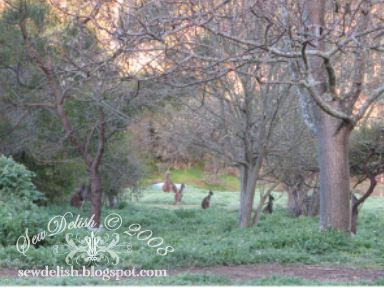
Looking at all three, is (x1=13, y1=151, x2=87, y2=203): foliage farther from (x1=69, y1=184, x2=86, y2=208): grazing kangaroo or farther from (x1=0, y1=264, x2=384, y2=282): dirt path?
(x1=0, y1=264, x2=384, y2=282): dirt path

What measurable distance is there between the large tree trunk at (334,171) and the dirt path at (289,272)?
6.70 feet

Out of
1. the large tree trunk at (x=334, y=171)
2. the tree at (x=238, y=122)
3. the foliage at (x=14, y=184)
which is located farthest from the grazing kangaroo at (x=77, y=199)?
the large tree trunk at (x=334, y=171)

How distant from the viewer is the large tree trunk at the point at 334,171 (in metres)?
11.1

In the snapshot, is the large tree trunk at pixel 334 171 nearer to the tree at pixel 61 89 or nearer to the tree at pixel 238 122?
the tree at pixel 238 122

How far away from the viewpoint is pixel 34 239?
10.1 m

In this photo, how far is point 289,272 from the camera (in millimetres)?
8711

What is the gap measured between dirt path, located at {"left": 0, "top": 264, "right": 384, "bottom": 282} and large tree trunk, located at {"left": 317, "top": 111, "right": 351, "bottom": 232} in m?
2.04

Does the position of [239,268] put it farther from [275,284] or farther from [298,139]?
[298,139]

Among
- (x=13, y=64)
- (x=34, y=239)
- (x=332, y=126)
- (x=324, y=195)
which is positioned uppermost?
(x=13, y=64)

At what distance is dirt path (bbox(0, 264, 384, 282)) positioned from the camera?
8.21 metres

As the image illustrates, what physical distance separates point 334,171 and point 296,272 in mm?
2907

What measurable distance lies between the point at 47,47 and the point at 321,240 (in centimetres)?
972

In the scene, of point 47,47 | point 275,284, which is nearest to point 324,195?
point 275,284

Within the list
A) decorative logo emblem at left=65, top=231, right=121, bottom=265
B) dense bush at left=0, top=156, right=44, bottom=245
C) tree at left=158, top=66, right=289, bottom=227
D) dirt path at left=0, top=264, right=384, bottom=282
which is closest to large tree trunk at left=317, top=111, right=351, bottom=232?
dirt path at left=0, top=264, right=384, bottom=282
